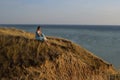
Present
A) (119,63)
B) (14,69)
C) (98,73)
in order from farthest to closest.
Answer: (119,63) → (98,73) → (14,69)

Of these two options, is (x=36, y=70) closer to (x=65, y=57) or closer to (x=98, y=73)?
(x=65, y=57)

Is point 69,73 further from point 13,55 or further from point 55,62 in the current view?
point 13,55

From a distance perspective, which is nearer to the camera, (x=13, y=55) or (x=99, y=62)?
(x=13, y=55)

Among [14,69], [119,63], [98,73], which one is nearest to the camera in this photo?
[14,69]

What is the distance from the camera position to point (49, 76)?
2125cm

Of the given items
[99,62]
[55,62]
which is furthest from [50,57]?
[99,62]

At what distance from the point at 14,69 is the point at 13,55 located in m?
0.90

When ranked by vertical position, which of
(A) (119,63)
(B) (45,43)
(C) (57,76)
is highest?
(B) (45,43)

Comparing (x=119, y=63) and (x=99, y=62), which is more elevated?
(x=99, y=62)

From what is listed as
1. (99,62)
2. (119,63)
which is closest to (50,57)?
(99,62)

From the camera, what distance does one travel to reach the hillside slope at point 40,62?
828 inches

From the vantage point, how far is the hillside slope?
21.0 m

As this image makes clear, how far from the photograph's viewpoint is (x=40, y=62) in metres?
21.5

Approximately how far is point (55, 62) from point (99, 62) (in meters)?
3.30
